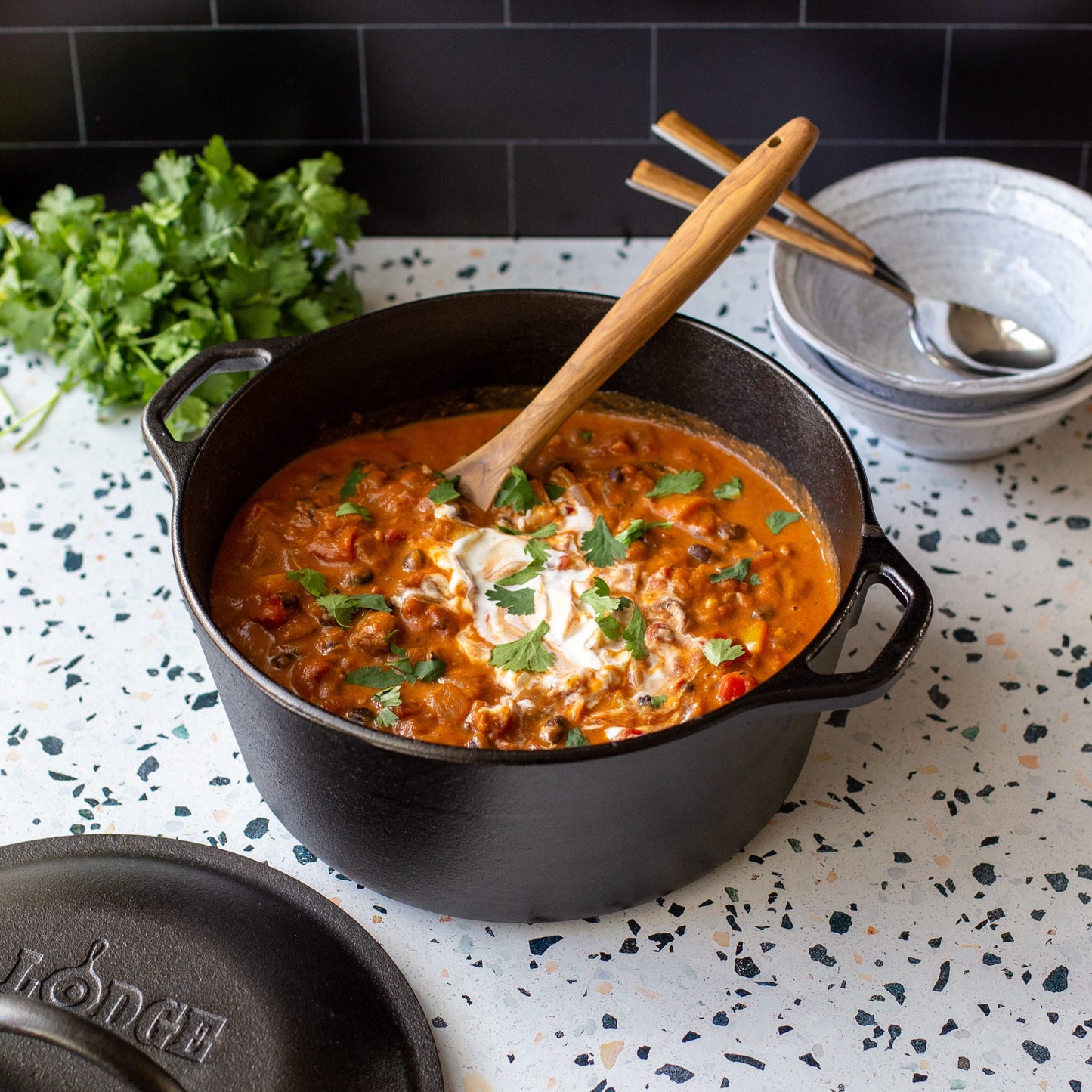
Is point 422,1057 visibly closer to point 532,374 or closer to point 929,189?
point 532,374

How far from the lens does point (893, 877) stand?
161cm

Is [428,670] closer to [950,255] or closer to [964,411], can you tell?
[964,411]

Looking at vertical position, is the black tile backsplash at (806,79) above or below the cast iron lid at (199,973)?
above

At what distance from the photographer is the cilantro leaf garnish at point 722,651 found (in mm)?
1653

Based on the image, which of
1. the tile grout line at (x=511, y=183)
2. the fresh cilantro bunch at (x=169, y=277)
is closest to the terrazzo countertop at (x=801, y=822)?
the fresh cilantro bunch at (x=169, y=277)

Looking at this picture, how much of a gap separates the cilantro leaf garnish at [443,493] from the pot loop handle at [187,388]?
0.97ft

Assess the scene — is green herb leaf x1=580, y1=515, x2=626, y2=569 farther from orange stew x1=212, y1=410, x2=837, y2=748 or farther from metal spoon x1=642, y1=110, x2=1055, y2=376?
metal spoon x1=642, y1=110, x2=1055, y2=376

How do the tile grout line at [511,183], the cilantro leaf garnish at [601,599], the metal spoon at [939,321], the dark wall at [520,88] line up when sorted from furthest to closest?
the tile grout line at [511,183]
the dark wall at [520,88]
the metal spoon at [939,321]
the cilantro leaf garnish at [601,599]

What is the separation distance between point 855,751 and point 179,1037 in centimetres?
96

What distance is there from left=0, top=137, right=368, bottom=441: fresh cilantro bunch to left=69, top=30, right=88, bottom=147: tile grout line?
0.41 metres

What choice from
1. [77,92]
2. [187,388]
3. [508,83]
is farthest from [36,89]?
[187,388]

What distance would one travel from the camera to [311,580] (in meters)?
1.77

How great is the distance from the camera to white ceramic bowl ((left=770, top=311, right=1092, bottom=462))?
6.55 feet

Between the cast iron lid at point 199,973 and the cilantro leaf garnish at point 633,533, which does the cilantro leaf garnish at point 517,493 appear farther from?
the cast iron lid at point 199,973
